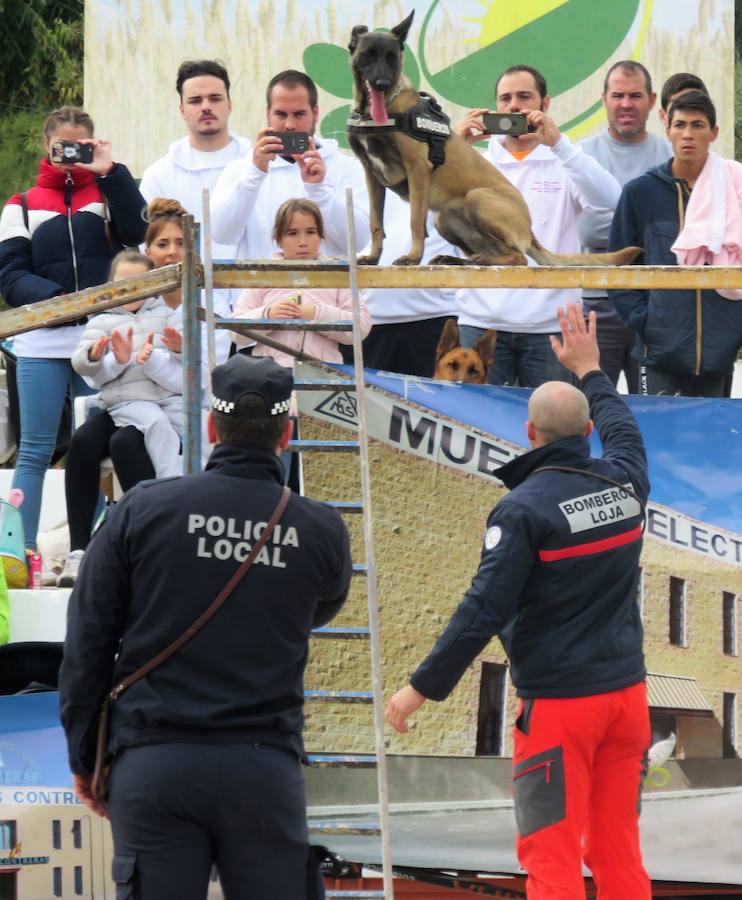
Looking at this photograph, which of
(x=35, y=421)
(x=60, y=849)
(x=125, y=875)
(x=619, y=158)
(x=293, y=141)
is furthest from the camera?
(x=619, y=158)

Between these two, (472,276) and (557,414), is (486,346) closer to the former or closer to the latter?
(472,276)

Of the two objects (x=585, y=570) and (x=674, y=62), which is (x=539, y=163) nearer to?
(x=585, y=570)

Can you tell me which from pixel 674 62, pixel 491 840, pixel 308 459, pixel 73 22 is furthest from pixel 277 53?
pixel 73 22

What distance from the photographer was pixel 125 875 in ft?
11.0

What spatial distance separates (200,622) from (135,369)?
2.87m

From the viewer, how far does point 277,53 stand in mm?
9758

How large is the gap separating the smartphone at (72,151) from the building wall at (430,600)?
5.69ft

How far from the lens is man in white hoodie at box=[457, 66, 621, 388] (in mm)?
6410

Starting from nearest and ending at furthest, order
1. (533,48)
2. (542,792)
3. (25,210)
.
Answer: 1. (542,792)
2. (25,210)
3. (533,48)

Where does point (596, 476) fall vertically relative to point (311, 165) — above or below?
below

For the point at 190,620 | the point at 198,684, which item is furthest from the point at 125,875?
the point at 190,620

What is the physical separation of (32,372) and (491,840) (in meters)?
2.77

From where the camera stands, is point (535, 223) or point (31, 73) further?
point (31, 73)

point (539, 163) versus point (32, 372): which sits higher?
point (539, 163)
